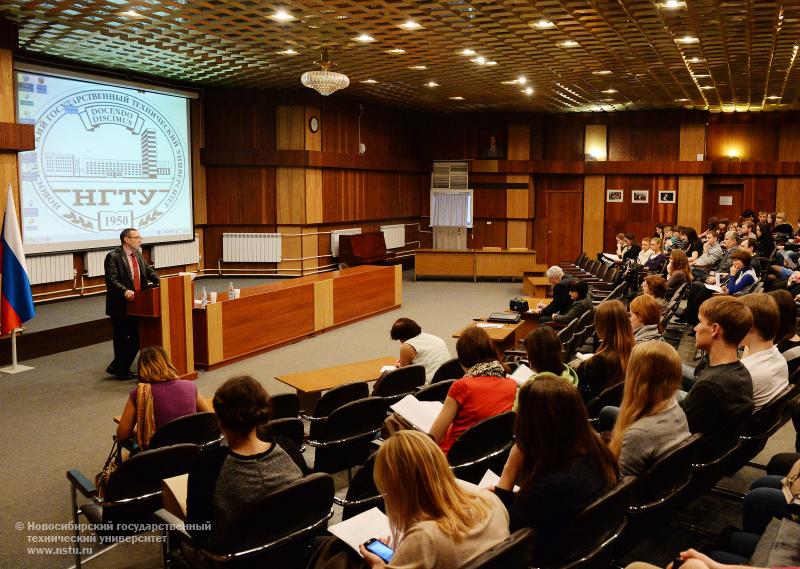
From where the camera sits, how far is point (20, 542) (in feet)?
13.0

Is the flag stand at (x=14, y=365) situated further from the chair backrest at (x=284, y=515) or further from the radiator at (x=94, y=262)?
the chair backrest at (x=284, y=515)

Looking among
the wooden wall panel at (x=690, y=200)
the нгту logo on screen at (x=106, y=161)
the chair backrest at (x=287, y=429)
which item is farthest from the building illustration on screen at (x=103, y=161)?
the wooden wall panel at (x=690, y=200)

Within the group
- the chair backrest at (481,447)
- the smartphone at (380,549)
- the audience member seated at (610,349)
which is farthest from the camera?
the audience member seated at (610,349)

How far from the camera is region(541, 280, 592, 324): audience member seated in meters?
7.63

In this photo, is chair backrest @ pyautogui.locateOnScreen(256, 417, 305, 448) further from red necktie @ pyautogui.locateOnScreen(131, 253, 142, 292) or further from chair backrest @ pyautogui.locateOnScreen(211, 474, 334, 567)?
red necktie @ pyautogui.locateOnScreen(131, 253, 142, 292)

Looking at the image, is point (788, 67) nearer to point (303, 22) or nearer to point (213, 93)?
point (303, 22)

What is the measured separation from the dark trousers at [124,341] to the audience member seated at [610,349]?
515 cm

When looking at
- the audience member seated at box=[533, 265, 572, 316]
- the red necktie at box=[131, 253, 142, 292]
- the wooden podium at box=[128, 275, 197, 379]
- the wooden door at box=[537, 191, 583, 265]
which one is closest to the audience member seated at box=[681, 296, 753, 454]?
the audience member seated at box=[533, 265, 572, 316]

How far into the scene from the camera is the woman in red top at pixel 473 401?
3.68m

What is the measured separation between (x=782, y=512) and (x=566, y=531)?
1.09 m

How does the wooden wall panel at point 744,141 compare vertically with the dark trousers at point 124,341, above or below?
above

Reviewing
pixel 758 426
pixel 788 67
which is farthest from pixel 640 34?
pixel 758 426

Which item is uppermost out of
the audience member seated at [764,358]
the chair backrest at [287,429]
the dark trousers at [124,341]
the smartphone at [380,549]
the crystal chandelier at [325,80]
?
the crystal chandelier at [325,80]

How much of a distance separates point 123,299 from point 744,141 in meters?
17.1
